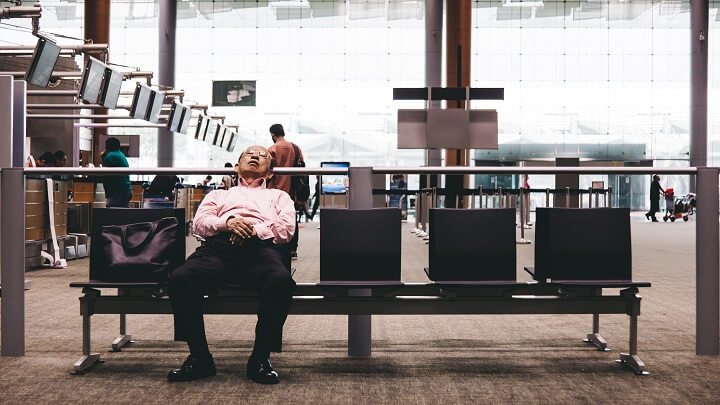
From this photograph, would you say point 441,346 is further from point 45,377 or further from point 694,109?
point 694,109

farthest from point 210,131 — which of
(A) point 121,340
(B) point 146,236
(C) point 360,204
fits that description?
(C) point 360,204

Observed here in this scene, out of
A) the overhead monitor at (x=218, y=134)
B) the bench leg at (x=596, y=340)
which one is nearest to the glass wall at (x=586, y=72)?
the overhead monitor at (x=218, y=134)

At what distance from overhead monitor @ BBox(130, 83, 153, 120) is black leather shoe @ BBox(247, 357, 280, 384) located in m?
10.2

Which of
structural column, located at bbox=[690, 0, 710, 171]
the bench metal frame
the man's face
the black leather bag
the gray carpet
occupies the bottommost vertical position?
the gray carpet

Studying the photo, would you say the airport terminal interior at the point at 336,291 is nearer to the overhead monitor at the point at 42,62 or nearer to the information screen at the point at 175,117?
the overhead monitor at the point at 42,62

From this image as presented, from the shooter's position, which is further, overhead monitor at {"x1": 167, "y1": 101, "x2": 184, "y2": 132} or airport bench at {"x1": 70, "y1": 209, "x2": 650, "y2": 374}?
overhead monitor at {"x1": 167, "y1": 101, "x2": 184, "y2": 132}

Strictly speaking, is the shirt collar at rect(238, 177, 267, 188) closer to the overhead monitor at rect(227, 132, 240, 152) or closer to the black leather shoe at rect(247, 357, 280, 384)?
the black leather shoe at rect(247, 357, 280, 384)

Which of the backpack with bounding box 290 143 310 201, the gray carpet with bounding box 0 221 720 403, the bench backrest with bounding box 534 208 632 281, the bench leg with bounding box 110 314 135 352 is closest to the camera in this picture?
the gray carpet with bounding box 0 221 720 403

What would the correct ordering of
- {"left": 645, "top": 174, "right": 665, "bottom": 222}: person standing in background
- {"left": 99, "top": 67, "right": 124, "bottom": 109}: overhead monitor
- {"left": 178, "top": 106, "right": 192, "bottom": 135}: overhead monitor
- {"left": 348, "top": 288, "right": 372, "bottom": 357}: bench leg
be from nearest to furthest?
{"left": 348, "top": 288, "right": 372, "bottom": 357}: bench leg
{"left": 99, "top": 67, "right": 124, "bottom": 109}: overhead monitor
{"left": 178, "top": 106, "right": 192, "bottom": 135}: overhead monitor
{"left": 645, "top": 174, "right": 665, "bottom": 222}: person standing in background

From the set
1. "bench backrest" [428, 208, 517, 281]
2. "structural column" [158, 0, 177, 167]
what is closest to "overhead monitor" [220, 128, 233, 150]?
"structural column" [158, 0, 177, 167]

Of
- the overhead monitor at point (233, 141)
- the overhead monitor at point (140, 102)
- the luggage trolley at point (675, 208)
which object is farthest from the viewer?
the luggage trolley at point (675, 208)

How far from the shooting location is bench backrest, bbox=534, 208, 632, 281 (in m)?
3.80

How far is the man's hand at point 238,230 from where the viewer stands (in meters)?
3.61

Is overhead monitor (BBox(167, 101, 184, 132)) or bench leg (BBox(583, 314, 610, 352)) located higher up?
overhead monitor (BBox(167, 101, 184, 132))
